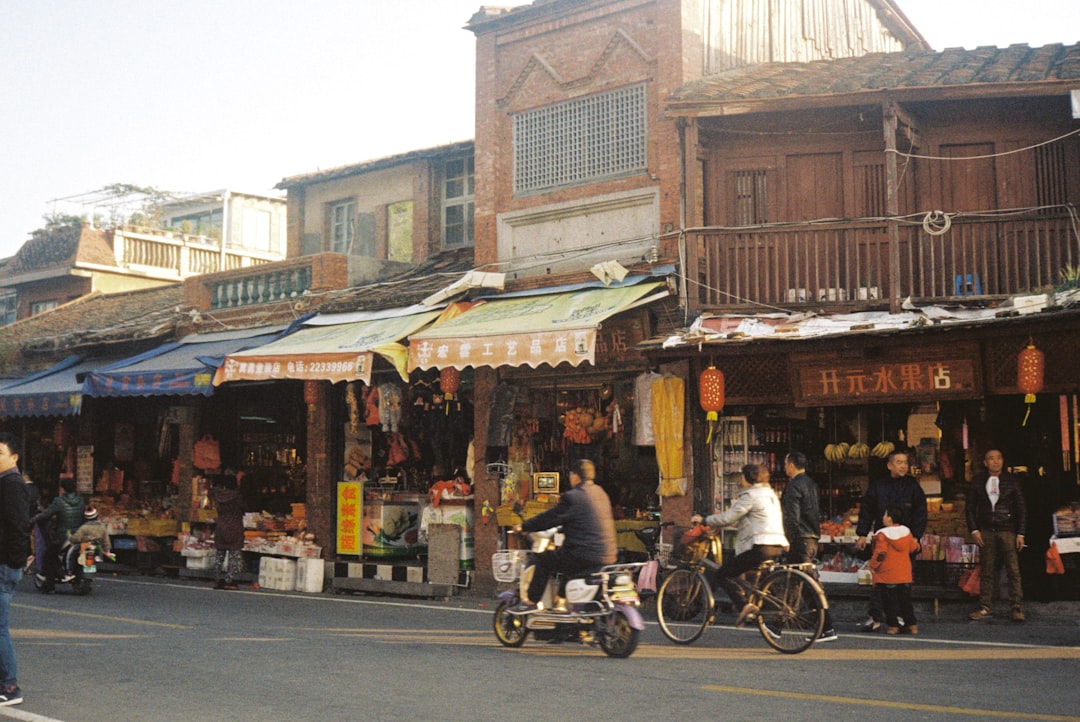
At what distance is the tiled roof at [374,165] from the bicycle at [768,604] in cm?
1262

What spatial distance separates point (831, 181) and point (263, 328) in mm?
10482

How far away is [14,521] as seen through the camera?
808cm

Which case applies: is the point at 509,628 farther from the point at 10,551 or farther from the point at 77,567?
the point at 77,567

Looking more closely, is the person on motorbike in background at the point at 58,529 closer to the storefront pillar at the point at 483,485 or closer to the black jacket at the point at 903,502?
the storefront pillar at the point at 483,485

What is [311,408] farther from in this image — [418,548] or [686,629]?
[686,629]

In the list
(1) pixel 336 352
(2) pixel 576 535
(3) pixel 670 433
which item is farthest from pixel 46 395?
(2) pixel 576 535

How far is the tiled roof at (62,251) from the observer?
33469 mm

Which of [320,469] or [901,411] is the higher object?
[901,411]

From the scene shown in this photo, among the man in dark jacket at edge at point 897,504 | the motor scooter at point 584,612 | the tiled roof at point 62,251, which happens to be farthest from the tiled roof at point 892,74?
A: the tiled roof at point 62,251

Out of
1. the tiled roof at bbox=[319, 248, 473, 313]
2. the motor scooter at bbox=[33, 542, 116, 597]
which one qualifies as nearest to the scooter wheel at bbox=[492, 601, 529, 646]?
the tiled roof at bbox=[319, 248, 473, 313]

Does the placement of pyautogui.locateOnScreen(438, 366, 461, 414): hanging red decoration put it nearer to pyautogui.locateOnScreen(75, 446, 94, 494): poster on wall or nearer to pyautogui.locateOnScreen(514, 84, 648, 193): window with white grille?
pyautogui.locateOnScreen(514, 84, 648, 193): window with white grille

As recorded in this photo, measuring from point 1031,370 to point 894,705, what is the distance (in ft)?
19.6

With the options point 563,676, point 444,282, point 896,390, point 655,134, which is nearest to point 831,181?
point 655,134

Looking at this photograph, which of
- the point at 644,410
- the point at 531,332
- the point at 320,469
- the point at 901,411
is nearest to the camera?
the point at 531,332
